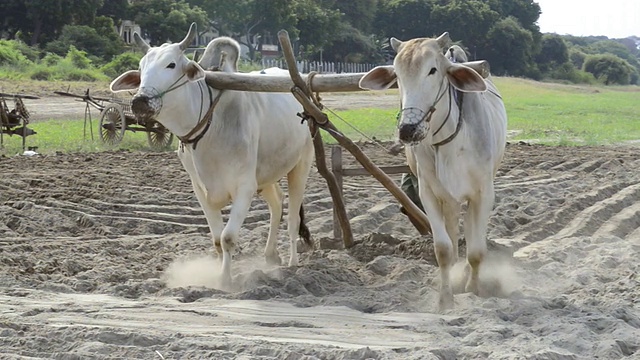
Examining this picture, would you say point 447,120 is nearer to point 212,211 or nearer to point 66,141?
point 212,211

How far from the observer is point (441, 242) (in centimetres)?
737

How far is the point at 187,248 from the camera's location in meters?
9.79

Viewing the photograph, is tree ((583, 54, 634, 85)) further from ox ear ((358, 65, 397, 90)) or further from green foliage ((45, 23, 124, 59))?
ox ear ((358, 65, 397, 90))

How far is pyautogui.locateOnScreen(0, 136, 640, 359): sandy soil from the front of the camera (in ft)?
19.2

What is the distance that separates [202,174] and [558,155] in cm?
1108

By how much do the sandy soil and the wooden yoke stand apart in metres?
0.25

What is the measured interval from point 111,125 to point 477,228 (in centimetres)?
1337

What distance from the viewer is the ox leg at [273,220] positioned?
9.27 meters

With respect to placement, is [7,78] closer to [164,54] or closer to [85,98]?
[85,98]

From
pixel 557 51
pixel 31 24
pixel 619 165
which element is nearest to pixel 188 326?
pixel 619 165

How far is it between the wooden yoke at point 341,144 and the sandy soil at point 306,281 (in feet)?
0.80

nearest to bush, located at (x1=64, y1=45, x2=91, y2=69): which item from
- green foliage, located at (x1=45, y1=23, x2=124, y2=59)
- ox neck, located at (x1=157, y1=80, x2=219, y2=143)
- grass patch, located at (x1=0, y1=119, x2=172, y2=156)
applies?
green foliage, located at (x1=45, y1=23, x2=124, y2=59)

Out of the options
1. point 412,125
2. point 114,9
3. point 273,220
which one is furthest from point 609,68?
point 412,125

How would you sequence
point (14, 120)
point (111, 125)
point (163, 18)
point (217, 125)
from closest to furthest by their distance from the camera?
point (217, 125) → point (14, 120) → point (111, 125) → point (163, 18)
